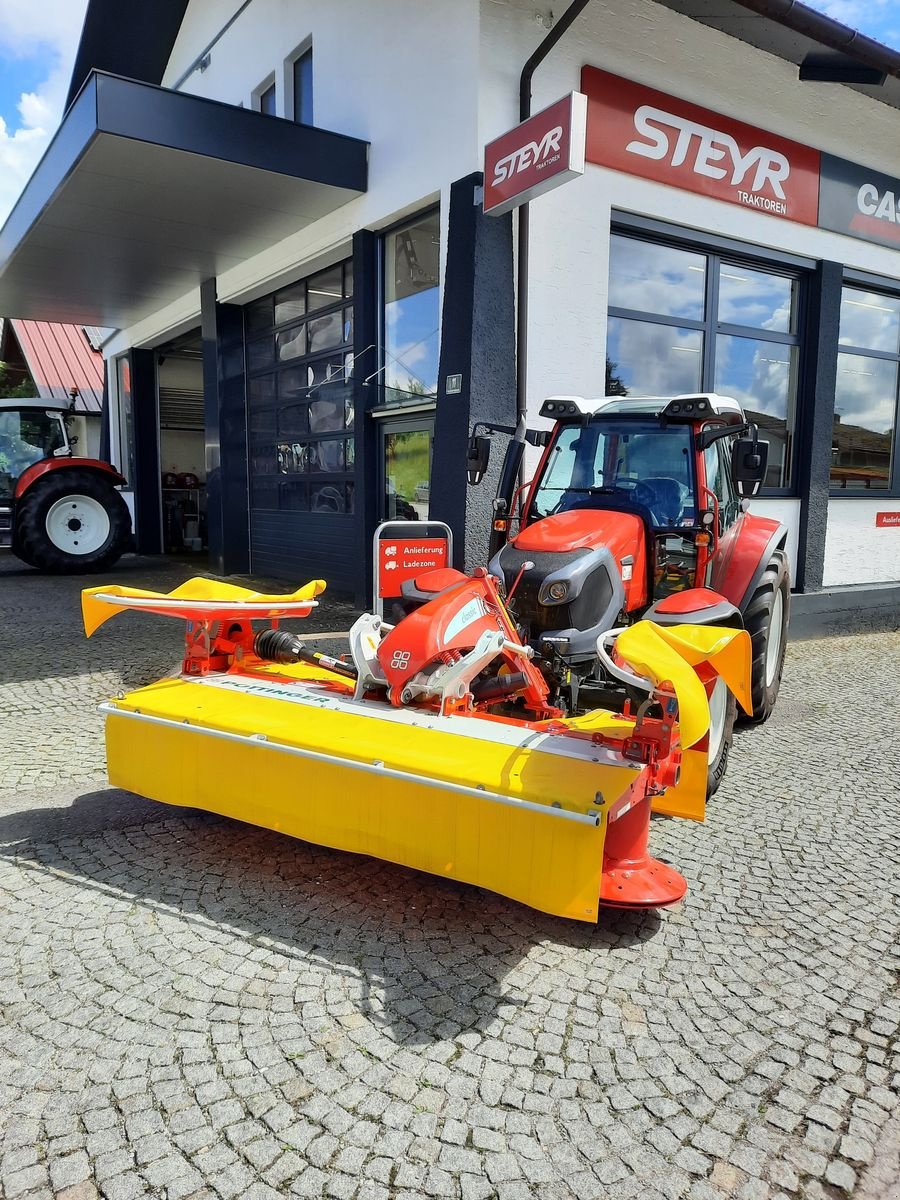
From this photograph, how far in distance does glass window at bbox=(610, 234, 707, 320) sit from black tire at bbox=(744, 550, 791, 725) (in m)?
3.23

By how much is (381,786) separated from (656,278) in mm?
6616

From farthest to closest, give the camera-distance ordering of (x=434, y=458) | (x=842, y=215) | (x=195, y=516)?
(x=195, y=516), (x=842, y=215), (x=434, y=458)

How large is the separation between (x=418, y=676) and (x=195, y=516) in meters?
13.8

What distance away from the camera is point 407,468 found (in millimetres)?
8242

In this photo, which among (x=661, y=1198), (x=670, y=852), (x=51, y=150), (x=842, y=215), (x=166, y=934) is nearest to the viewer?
(x=661, y=1198)

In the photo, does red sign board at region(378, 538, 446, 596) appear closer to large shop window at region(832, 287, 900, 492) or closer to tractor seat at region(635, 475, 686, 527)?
tractor seat at region(635, 475, 686, 527)

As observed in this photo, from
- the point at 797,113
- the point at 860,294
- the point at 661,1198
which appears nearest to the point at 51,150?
the point at 797,113

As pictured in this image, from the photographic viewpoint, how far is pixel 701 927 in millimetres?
2820

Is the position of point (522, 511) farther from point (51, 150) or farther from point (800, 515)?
point (51, 150)

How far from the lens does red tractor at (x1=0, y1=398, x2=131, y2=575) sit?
1162 centimetres

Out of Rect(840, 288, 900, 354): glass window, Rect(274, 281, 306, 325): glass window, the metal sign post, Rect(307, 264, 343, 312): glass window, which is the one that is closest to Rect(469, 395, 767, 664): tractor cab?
the metal sign post

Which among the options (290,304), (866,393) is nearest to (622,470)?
(866,393)

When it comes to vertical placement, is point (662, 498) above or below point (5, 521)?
above

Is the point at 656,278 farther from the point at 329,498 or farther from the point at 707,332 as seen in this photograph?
the point at 329,498
